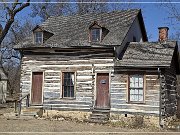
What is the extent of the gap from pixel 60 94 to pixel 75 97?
3.37 feet

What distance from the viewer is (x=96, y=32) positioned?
2297cm

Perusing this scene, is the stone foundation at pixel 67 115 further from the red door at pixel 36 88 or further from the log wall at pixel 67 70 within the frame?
the red door at pixel 36 88

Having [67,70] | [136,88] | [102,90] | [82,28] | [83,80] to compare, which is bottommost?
[102,90]

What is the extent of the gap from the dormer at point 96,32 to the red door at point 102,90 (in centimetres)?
239

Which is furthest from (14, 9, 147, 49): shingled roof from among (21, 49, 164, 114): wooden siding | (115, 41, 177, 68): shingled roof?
(115, 41, 177, 68): shingled roof

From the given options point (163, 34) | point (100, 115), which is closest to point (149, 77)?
point (100, 115)

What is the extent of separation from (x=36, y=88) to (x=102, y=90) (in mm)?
4611

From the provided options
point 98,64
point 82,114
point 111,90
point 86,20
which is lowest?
point 82,114

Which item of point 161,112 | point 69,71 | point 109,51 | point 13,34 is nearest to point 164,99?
point 161,112

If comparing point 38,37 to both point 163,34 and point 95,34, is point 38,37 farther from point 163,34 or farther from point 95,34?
point 163,34

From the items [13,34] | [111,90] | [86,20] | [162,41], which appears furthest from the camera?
[13,34]

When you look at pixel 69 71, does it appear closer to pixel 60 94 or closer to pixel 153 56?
pixel 60 94

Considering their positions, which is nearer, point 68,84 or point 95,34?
point 68,84

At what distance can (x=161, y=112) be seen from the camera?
20.1 m
